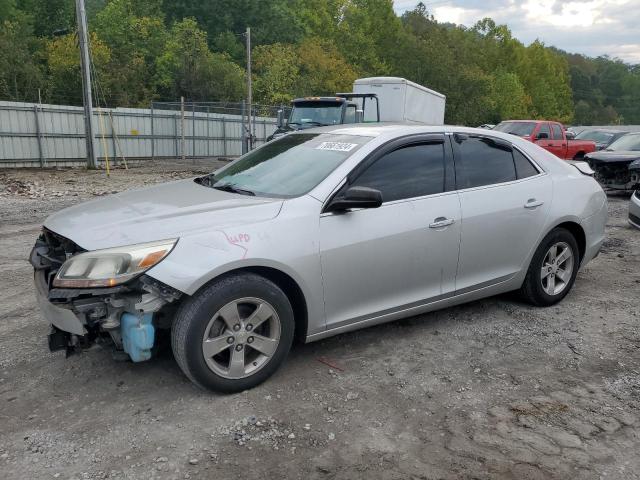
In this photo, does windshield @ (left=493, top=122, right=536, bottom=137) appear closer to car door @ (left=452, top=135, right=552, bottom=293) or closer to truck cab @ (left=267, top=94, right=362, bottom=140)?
truck cab @ (left=267, top=94, right=362, bottom=140)

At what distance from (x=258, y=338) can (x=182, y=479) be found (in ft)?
3.12

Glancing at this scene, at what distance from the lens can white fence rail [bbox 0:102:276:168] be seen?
58.3 feet

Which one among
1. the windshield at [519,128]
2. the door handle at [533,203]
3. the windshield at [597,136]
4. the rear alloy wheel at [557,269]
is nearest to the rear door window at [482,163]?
the door handle at [533,203]

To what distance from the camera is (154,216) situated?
3.35 m

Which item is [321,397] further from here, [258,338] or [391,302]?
[391,302]

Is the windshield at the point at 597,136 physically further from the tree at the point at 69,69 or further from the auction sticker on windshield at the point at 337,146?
the tree at the point at 69,69

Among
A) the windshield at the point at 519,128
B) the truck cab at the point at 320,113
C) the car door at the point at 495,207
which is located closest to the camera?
the car door at the point at 495,207

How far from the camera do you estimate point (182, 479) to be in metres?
2.56

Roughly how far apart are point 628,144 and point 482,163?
10.9 m

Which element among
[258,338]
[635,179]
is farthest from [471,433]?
[635,179]

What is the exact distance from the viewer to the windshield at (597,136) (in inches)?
775

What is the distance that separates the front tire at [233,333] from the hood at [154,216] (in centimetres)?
39

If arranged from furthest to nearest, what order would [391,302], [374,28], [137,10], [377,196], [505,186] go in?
1. [374,28]
2. [137,10]
3. [505,186]
4. [391,302]
5. [377,196]

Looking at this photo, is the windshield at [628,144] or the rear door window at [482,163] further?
the windshield at [628,144]
